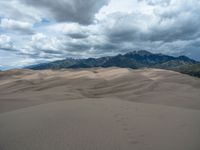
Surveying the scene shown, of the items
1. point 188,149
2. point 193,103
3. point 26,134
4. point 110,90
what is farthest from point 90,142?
point 110,90

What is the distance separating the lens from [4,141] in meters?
5.56

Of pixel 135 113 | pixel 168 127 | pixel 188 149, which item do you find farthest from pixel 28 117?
pixel 188 149

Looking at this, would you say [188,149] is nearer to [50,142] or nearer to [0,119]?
[50,142]

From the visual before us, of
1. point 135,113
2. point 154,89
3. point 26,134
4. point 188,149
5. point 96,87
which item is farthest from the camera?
point 96,87

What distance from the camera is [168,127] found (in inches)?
263

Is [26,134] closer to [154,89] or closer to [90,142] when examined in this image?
[90,142]

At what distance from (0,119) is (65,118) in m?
2.59

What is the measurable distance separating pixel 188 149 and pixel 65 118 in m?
4.43

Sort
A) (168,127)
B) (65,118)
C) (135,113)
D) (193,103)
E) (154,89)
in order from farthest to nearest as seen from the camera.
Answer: (154,89) → (193,103) → (135,113) → (65,118) → (168,127)

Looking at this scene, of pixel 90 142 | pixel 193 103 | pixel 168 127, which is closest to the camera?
pixel 90 142

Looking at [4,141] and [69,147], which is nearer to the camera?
[69,147]

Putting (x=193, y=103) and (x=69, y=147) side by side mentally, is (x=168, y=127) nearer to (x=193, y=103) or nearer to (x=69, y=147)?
(x=69, y=147)

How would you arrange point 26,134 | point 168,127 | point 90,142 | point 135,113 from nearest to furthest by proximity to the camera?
point 90,142, point 26,134, point 168,127, point 135,113

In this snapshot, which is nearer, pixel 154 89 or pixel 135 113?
pixel 135 113
